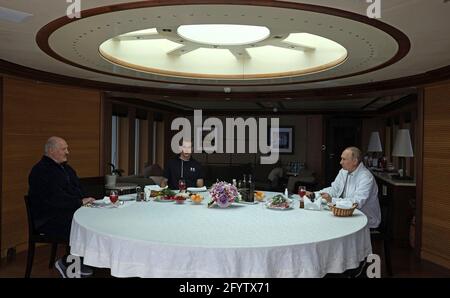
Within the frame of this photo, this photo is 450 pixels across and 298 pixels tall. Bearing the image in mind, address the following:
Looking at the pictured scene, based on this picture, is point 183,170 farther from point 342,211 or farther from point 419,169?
point 419,169

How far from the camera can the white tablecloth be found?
208 centimetres

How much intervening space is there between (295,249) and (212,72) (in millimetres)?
3335

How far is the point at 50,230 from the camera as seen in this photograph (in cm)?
352

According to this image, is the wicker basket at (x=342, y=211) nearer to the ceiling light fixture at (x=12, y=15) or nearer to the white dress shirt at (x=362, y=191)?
the white dress shirt at (x=362, y=191)

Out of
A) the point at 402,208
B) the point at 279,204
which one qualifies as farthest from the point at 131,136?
the point at 279,204

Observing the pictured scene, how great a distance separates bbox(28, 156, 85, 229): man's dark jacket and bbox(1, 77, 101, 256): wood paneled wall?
43.6 inches

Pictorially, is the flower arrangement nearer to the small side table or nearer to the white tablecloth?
the white tablecloth

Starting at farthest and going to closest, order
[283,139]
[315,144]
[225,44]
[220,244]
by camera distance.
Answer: [283,139], [315,144], [225,44], [220,244]

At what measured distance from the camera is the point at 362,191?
332 centimetres

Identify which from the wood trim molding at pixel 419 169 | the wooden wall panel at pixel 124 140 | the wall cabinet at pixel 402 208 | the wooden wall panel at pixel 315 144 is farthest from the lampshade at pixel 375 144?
the wooden wall panel at pixel 124 140

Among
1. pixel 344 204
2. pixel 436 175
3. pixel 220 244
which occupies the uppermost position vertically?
pixel 436 175

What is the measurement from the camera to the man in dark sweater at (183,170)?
455 centimetres

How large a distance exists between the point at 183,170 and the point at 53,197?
1563mm

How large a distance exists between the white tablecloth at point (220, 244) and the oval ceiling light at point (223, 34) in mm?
1740
